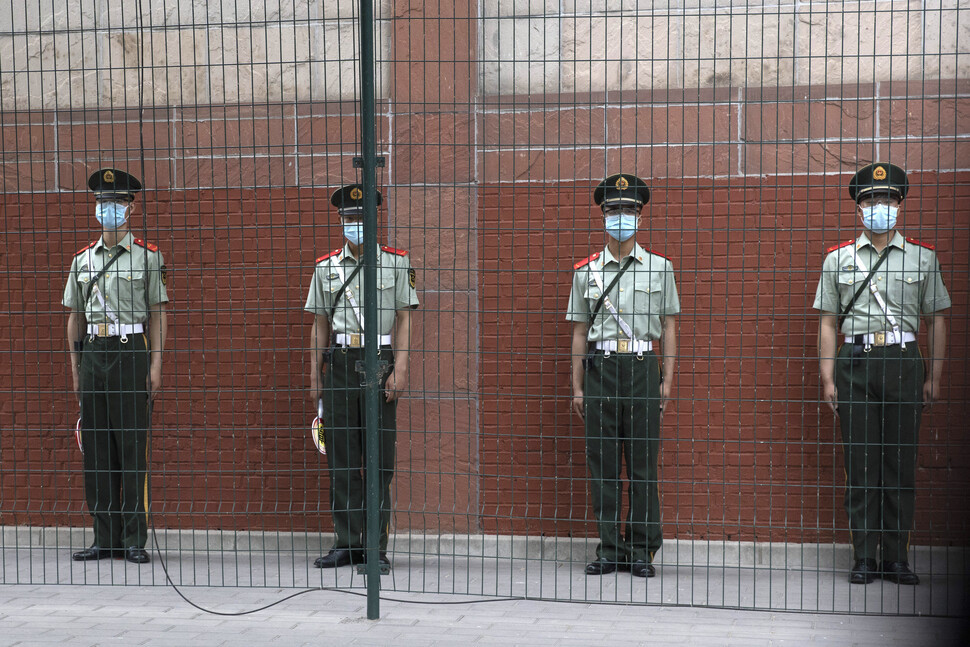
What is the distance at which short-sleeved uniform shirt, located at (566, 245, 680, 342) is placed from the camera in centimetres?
516

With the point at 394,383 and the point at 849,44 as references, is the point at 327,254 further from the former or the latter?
the point at 849,44

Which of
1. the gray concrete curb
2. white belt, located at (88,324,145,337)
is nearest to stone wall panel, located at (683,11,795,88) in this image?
the gray concrete curb

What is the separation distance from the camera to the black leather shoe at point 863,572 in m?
4.98

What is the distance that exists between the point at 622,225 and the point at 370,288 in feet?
4.42

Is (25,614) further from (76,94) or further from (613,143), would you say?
(613,143)

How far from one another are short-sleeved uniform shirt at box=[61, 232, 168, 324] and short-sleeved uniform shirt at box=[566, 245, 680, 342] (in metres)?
2.04

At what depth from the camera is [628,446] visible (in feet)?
17.5

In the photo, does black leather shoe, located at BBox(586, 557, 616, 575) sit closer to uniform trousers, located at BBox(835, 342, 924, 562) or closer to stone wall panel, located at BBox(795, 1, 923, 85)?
uniform trousers, located at BBox(835, 342, 924, 562)

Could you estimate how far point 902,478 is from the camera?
507 cm

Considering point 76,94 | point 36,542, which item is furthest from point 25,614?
point 76,94

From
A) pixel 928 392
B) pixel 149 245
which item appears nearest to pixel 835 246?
pixel 928 392

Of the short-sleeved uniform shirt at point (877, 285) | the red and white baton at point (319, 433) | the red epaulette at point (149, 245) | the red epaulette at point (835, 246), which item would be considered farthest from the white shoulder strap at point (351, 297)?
the red epaulette at point (835, 246)

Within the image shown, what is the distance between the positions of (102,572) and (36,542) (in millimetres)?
730

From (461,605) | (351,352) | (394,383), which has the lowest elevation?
(461,605)
